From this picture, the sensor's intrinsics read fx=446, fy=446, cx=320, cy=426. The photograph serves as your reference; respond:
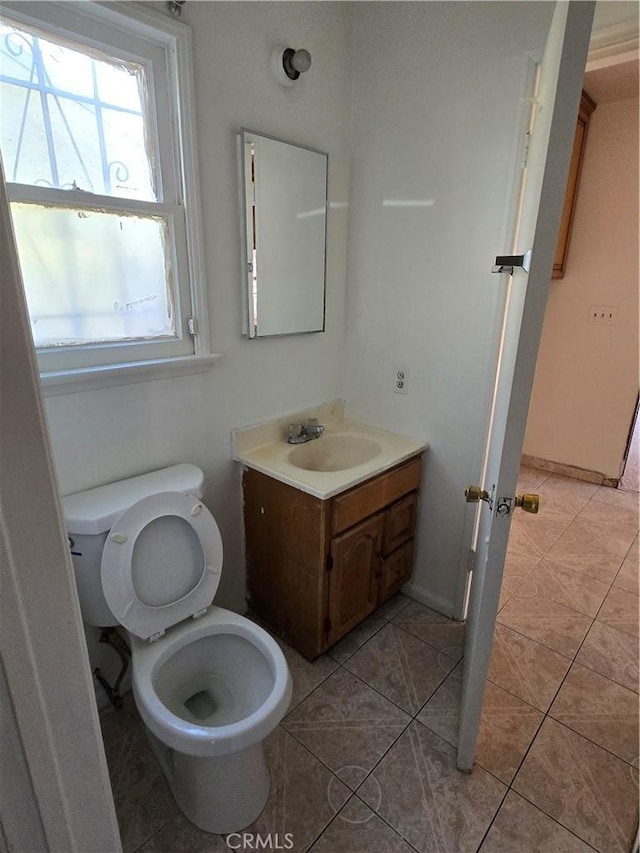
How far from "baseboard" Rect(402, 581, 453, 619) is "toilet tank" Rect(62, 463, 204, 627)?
1190mm

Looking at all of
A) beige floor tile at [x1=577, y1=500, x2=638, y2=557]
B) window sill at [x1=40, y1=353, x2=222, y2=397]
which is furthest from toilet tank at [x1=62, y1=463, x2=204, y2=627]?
beige floor tile at [x1=577, y1=500, x2=638, y2=557]

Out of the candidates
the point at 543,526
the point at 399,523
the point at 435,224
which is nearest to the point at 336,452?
the point at 399,523

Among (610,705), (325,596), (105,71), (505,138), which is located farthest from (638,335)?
(105,71)

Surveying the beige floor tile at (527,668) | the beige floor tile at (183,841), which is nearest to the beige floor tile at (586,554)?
the beige floor tile at (527,668)

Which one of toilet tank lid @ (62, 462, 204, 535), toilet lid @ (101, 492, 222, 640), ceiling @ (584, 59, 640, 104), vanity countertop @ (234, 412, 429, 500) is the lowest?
toilet lid @ (101, 492, 222, 640)

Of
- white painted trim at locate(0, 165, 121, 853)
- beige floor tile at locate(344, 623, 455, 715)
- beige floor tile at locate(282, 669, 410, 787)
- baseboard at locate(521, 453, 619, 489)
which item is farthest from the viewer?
baseboard at locate(521, 453, 619, 489)

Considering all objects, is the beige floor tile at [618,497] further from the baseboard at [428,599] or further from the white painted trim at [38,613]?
the white painted trim at [38,613]

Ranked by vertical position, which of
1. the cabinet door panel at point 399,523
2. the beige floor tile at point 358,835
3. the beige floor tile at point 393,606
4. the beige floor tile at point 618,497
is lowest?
the beige floor tile at point 358,835

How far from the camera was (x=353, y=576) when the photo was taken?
1.72 m

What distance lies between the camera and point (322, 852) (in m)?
1.16

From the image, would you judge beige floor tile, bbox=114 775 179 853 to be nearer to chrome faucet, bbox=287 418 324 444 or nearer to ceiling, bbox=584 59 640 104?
chrome faucet, bbox=287 418 324 444

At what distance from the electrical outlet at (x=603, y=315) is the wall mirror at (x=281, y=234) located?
2.28 meters

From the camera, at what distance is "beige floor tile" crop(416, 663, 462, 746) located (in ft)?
4.85

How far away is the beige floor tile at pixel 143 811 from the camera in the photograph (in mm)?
1190
